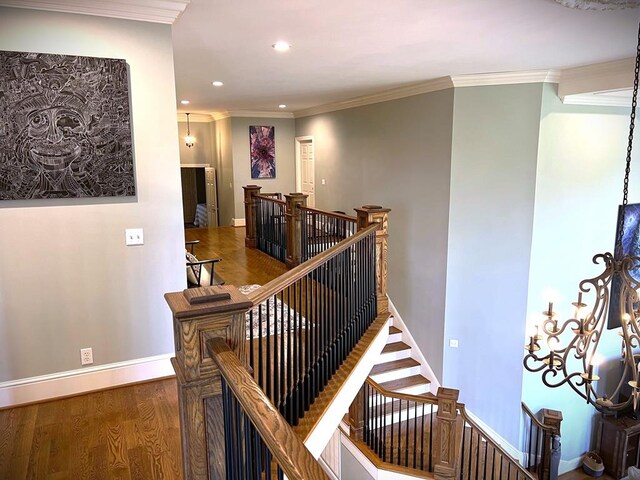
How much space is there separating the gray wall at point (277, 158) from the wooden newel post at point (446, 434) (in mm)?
6823

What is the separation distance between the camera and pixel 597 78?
4934 millimetres

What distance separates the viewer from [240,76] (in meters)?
5.65

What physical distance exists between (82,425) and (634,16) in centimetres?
462

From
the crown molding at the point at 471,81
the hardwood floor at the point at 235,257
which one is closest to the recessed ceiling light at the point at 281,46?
the crown molding at the point at 471,81

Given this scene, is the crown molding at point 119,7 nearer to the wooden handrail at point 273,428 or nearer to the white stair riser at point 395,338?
the wooden handrail at point 273,428

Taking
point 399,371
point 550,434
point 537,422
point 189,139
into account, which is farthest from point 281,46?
point 189,139

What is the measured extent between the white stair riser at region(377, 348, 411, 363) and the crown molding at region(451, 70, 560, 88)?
12.4 ft

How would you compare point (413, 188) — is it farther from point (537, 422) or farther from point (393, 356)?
point (537, 422)

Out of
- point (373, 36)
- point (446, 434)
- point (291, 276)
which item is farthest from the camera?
point (446, 434)

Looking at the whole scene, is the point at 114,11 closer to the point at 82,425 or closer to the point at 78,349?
the point at 78,349

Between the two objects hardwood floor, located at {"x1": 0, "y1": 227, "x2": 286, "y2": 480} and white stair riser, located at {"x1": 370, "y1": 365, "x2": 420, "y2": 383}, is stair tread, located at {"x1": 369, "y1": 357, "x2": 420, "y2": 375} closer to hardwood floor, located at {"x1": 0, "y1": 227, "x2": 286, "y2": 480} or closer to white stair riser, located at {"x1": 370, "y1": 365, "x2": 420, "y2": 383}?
white stair riser, located at {"x1": 370, "y1": 365, "x2": 420, "y2": 383}

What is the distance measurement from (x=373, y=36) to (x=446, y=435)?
3926 millimetres

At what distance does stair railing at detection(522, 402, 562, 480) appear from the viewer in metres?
5.69

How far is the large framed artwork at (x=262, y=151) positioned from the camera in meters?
10.1
